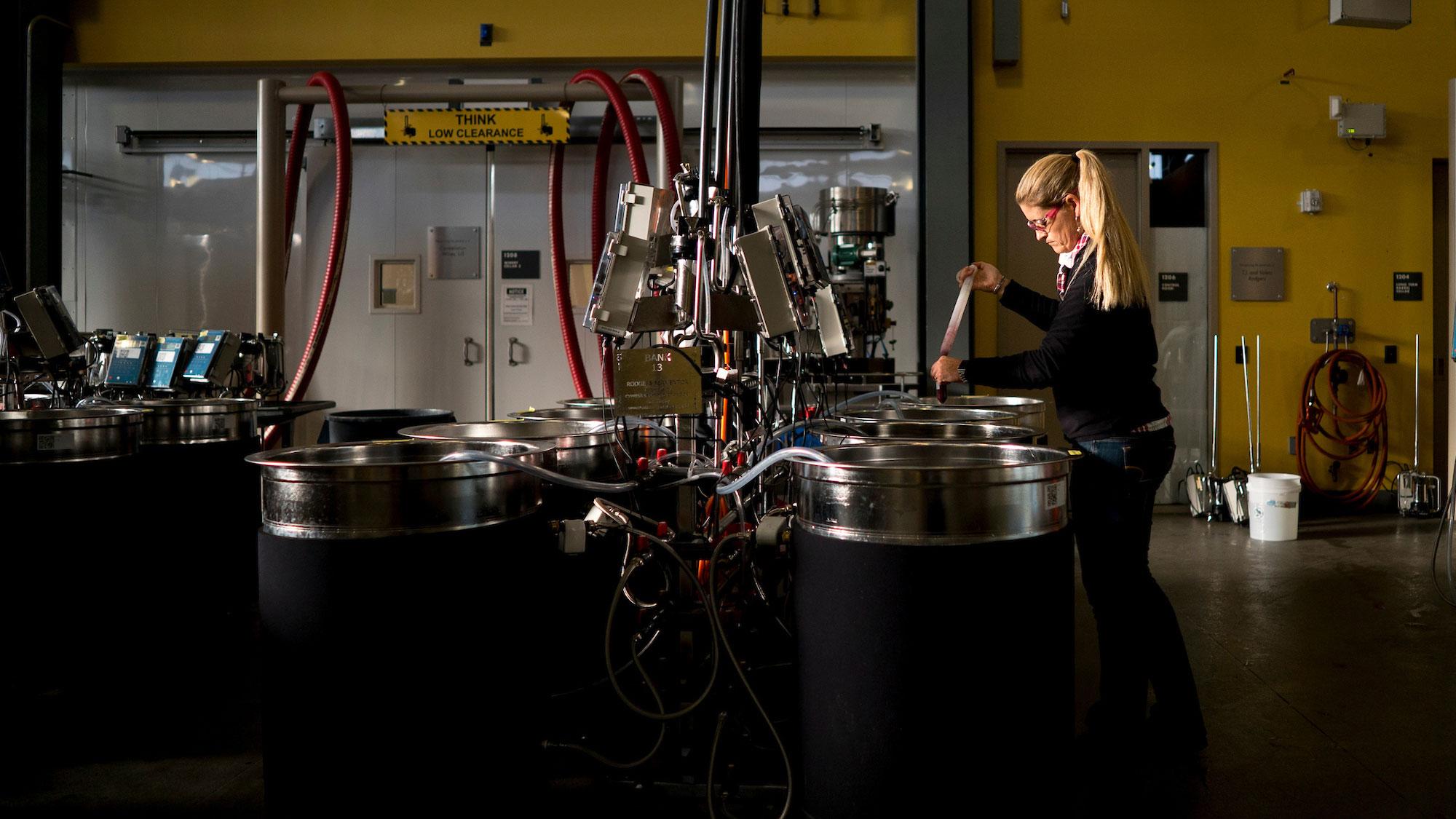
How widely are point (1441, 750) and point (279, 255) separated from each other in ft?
16.9

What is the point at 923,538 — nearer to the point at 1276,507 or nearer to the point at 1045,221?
the point at 1045,221

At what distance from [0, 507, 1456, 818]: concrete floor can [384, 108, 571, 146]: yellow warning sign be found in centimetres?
335

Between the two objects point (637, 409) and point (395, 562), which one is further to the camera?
point (637, 409)

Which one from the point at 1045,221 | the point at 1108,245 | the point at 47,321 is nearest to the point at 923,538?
the point at 1108,245

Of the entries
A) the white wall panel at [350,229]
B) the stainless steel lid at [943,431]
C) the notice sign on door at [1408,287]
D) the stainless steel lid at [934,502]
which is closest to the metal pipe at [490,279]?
the white wall panel at [350,229]

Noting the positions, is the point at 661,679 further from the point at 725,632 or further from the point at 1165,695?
the point at 1165,695

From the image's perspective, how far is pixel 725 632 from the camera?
5.76 ft

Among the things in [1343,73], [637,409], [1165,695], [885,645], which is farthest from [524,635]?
[1343,73]

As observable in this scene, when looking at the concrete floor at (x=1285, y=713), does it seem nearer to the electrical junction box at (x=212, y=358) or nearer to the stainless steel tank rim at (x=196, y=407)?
the stainless steel tank rim at (x=196, y=407)

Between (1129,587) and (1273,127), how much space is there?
15.6 feet

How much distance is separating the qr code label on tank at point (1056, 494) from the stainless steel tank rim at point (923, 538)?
0.05 metres

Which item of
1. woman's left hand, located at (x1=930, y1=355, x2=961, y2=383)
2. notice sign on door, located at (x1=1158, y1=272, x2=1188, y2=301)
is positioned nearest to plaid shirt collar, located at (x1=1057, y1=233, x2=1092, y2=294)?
woman's left hand, located at (x1=930, y1=355, x2=961, y2=383)

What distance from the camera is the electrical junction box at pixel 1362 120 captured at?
5.52 meters

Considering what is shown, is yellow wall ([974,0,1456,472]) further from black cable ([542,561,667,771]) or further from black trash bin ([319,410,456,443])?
black cable ([542,561,667,771])
